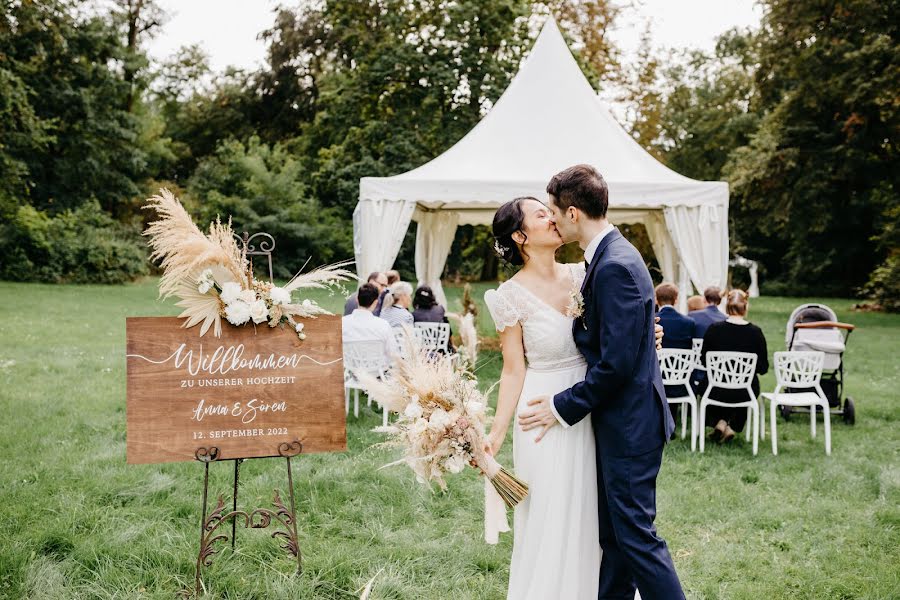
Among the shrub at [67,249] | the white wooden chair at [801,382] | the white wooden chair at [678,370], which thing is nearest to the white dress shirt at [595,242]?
the white wooden chair at [678,370]

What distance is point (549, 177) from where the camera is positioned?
980cm

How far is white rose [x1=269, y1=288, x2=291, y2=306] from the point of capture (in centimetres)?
319

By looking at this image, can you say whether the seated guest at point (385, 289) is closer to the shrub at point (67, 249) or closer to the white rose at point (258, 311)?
the white rose at point (258, 311)

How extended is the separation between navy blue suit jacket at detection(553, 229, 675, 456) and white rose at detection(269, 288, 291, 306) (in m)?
1.34

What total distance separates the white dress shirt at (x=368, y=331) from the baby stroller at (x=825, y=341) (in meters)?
4.15

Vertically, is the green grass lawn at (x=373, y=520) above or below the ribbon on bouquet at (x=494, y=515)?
below

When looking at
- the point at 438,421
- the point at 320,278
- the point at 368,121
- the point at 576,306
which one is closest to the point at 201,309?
the point at 320,278

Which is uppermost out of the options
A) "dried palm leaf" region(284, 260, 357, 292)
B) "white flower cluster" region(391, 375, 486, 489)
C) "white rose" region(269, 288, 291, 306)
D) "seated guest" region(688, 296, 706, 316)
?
"dried palm leaf" region(284, 260, 357, 292)

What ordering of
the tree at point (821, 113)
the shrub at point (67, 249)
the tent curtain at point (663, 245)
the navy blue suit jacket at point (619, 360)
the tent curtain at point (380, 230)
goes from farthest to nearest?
the shrub at point (67, 249) → the tree at point (821, 113) → the tent curtain at point (663, 245) → the tent curtain at point (380, 230) → the navy blue suit jacket at point (619, 360)

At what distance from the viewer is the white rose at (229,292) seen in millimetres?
3117

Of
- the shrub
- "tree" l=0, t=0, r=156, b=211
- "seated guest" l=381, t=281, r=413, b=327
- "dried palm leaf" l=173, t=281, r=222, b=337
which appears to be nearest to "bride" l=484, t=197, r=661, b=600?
"dried palm leaf" l=173, t=281, r=222, b=337

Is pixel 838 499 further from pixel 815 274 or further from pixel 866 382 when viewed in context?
pixel 815 274

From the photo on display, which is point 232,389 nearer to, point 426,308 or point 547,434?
point 547,434

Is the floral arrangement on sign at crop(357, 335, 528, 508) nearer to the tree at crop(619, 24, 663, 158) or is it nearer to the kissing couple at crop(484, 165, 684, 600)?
the kissing couple at crop(484, 165, 684, 600)
